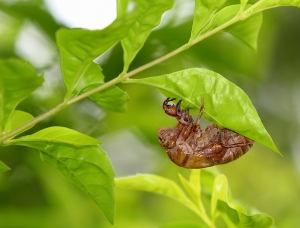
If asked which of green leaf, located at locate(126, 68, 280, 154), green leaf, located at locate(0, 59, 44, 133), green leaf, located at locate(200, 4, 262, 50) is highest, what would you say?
green leaf, located at locate(200, 4, 262, 50)

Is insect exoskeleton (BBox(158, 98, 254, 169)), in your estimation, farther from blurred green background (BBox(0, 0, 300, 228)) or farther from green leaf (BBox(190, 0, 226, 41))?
green leaf (BBox(190, 0, 226, 41))

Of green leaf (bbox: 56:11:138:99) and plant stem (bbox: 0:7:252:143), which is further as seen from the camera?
plant stem (bbox: 0:7:252:143)

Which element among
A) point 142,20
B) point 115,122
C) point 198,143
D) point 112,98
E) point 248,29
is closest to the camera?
point 142,20

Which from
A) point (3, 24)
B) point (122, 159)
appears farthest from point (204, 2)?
point (122, 159)

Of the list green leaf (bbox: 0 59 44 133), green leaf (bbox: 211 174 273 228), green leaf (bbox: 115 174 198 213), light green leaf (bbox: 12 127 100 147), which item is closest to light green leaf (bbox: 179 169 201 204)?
green leaf (bbox: 115 174 198 213)

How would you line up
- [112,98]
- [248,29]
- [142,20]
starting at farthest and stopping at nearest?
[248,29] < [112,98] < [142,20]

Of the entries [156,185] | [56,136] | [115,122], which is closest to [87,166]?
[56,136]

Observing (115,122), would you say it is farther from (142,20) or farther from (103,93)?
(142,20)
